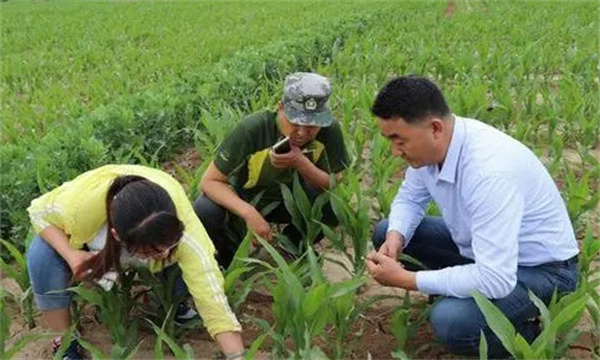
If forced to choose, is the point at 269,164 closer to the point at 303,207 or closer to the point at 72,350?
the point at 303,207

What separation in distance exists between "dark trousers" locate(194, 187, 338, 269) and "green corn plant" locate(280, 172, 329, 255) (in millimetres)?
102

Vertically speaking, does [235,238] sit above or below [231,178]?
below

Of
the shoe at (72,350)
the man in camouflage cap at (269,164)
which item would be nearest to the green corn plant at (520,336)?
the man in camouflage cap at (269,164)

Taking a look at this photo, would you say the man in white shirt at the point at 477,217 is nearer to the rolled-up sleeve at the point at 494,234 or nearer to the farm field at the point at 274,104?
the rolled-up sleeve at the point at 494,234

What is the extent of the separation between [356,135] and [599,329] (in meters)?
2.06

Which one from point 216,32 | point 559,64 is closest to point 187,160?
point 559,64

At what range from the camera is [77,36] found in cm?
1138

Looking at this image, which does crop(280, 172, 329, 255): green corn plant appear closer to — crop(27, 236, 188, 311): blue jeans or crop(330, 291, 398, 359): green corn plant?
crop(330, 291, 398, 359): green corn plant

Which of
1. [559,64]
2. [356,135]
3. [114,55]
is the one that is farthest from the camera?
[114,55]

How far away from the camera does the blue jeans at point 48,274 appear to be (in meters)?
2.49

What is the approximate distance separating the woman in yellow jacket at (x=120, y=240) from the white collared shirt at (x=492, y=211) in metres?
0.68

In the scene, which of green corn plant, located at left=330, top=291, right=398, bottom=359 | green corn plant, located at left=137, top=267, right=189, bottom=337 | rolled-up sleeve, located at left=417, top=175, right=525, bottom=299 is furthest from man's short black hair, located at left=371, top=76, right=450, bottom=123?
green corn plant, located at left=137, top=267, right=189, bottom=337

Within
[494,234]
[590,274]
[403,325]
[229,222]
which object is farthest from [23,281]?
[590,274]

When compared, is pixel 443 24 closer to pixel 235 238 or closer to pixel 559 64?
pixel 559 64
